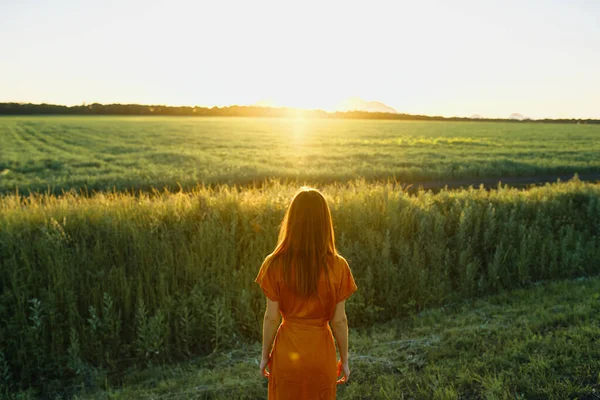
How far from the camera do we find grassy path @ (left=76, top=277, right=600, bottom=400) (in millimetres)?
4414

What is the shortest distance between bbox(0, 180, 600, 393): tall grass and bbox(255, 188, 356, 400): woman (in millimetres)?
3020

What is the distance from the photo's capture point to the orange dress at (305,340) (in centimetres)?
318

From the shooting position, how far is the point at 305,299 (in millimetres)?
3230

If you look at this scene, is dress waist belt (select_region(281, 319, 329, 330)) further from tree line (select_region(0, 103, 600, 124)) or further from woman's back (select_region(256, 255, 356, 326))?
tree line (select_region(0, 103, 600, 124))

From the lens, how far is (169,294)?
6805 mm

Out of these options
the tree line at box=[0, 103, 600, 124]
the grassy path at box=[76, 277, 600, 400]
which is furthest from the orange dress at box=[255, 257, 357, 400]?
the tree line at box=[0, 103, 600, 124]

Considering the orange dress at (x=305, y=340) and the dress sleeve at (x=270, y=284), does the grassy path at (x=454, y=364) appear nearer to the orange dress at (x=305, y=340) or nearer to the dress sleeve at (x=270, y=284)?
the orange dress at (x=305, y=340)

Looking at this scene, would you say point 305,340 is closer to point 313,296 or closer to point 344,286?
point 313,296

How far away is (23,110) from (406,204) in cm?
11424

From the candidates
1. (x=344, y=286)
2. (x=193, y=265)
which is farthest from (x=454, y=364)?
(x=193, y=265)

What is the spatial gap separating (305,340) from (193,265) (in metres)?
4.16

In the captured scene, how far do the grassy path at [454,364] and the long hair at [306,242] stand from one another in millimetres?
1859

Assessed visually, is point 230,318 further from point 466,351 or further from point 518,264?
point 518,264

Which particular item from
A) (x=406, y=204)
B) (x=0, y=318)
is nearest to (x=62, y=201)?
(x=0, y=318)
